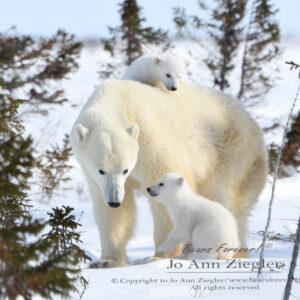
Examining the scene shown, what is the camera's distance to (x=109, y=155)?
4.37m

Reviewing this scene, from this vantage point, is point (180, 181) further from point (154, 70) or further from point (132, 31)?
point (132, 31)

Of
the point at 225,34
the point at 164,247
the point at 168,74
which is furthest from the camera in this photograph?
the point at 225,34

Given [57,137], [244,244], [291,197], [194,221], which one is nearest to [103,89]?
[194,221]

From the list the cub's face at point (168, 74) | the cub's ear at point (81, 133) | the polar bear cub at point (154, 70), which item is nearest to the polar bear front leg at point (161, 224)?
the cub's ear at point (81, 133)

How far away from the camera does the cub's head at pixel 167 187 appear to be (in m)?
4.51

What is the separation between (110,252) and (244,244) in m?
1.55

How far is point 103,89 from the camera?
511 cm

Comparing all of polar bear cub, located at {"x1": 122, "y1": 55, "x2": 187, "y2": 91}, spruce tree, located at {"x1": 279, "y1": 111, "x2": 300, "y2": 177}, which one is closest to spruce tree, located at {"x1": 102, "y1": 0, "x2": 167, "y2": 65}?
spruce tree, located at {"x1": 279, "y1": 111, "x2": 300, "y2": 177}

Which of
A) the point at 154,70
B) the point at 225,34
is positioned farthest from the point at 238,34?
the point at 154,70

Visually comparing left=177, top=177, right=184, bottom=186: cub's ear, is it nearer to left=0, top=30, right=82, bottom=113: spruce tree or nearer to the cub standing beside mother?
the cub standing beside mother

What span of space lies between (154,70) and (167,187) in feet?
6.98

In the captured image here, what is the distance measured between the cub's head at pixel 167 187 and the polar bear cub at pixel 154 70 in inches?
70.8

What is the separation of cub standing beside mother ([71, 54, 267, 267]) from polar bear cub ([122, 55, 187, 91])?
196mm

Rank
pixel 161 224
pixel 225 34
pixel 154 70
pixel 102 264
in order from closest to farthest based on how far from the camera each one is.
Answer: pixel 102 264
pixel 161 224
pixel 154 70
pixel 225 34
